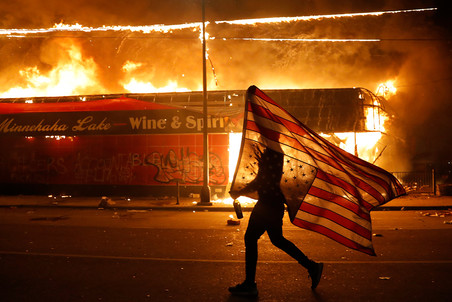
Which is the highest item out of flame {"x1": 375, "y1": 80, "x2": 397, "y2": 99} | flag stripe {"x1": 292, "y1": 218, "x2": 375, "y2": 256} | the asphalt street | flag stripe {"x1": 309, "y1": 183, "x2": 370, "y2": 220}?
flame {"x1": 375, "y1": 80, "x2": 397, "y2": 99}

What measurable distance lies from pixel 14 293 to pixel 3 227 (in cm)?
580

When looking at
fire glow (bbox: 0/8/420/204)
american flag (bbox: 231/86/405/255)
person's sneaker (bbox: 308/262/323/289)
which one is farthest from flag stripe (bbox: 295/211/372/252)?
fire glow (bbox: 0/8/420/204)

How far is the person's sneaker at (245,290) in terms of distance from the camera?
4716 mm

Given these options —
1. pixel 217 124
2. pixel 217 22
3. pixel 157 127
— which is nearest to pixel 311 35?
pixel 217 22

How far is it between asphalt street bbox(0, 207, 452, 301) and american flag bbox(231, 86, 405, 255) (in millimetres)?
812

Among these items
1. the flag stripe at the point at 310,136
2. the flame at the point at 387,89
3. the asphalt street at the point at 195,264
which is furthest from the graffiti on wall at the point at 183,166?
the flag stripe at the point at 310,136

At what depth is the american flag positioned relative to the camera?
15.8 ft

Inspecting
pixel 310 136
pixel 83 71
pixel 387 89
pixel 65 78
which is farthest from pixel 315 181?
pixel 65 78

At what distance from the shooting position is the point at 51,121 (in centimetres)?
1870

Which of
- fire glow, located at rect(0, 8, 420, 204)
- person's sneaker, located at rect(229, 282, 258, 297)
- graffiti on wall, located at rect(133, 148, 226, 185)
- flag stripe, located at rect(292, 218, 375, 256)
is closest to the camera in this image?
person's sneaker, located at rect(229, 282, 258, 297)

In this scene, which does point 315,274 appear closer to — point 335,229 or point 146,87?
point 335,229

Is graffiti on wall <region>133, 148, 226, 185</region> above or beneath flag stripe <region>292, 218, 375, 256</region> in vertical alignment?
above

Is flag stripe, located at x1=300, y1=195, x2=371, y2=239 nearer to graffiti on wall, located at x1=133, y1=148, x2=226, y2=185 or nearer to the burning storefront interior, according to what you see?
graffiti on wall, located at x1=133, y1=148, x2=226, y2=185

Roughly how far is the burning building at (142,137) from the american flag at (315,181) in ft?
40.5
